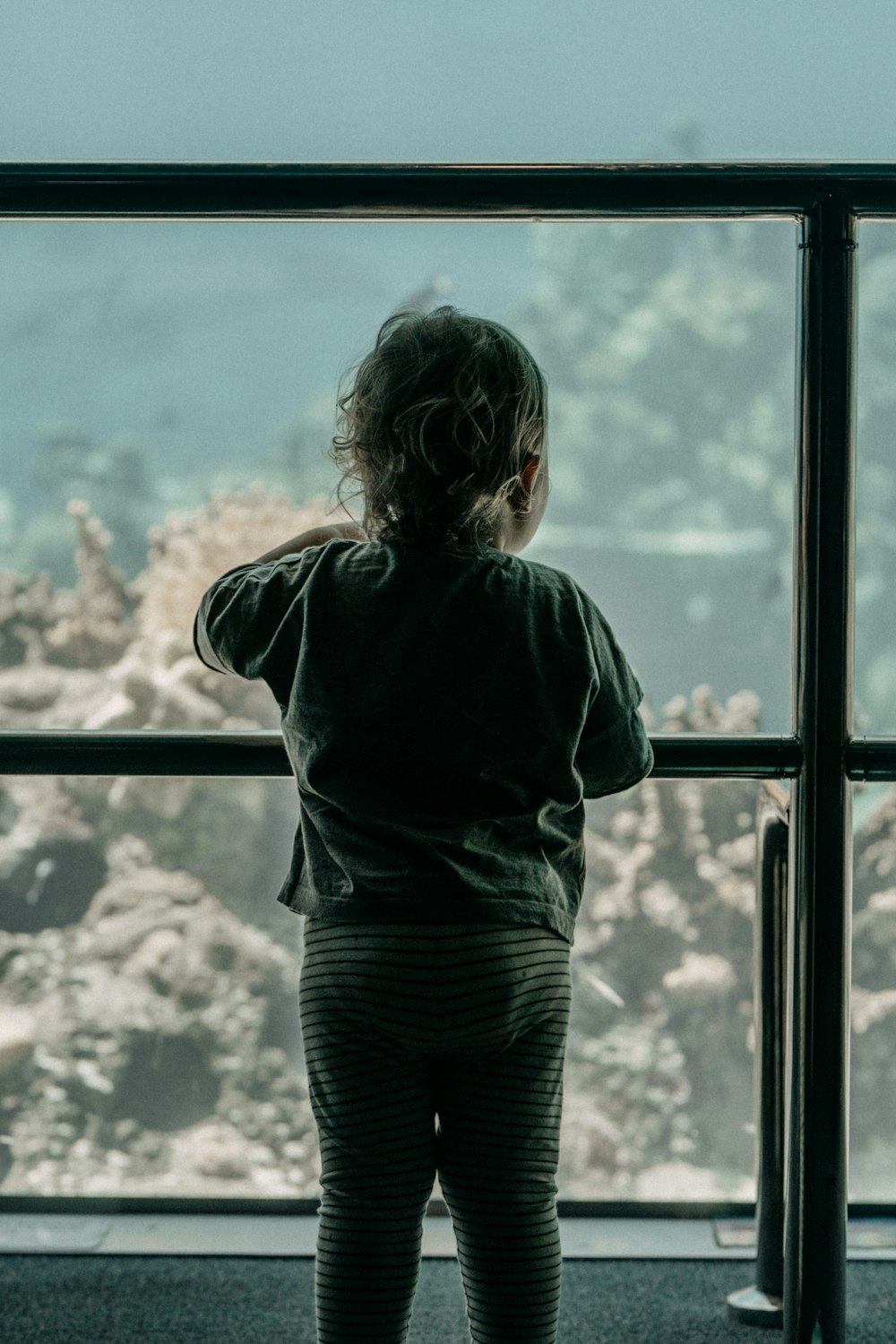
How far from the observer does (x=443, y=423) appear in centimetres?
93

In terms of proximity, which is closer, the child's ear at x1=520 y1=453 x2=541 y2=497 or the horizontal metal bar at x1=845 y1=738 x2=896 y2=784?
the child's ear at x1=520 y1=453 x2=541 y2=497

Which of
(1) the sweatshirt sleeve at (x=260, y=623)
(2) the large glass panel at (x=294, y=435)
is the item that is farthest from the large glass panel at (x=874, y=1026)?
(1) the sweatshirt sleeve at (x=260, y=623)

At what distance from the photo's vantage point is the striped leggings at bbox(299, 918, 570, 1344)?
2.95 ft

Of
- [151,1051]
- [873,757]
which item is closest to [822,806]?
[873,757]

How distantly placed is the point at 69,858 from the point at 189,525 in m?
0.46

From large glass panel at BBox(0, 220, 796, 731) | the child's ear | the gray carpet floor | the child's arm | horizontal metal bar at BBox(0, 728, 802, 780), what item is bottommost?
the gray carpet floor

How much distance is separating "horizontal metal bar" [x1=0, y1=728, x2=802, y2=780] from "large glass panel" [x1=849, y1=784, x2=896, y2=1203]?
421mm

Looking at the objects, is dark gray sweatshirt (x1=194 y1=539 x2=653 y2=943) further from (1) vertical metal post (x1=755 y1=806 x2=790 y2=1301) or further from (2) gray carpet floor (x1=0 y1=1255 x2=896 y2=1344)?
(2) gray carpet floor (x1=0 y1=1255 x2=896 y2=1344)

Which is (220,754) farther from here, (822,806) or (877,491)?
(877,491)

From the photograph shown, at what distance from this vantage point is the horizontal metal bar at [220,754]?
1.12 metres

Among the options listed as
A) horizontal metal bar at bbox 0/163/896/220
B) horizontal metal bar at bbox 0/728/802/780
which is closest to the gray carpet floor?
horizontal metal bar at bbox 0/728/802/780

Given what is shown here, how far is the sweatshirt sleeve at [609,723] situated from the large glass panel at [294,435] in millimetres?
462

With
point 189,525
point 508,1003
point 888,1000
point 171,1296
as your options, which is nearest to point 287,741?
point 508,1003
